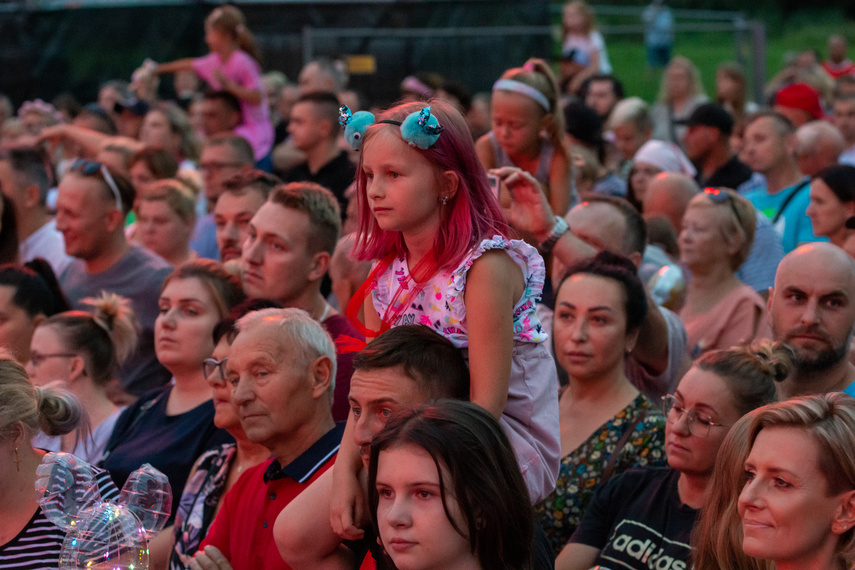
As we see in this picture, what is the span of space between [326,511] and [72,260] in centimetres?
386

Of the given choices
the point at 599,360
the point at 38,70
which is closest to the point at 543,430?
the point at 599,360

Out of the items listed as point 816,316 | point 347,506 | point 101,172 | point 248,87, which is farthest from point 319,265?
point 248,87

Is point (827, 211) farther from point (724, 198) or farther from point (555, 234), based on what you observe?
point (555, 234)

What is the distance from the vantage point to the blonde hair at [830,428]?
2338 millimetres

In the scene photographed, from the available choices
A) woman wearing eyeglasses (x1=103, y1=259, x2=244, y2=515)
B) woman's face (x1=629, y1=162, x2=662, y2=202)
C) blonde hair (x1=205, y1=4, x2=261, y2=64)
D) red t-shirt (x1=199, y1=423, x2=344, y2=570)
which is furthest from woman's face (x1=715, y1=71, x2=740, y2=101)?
red t-shirt (x1=199, y1=423, x2=344, y2=570)

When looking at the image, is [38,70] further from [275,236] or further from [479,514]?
[479,514]

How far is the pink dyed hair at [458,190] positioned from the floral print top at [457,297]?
5cm

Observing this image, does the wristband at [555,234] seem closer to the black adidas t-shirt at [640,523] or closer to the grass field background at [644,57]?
the black adidas t-shirt at [640,523]

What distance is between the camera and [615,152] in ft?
27.4

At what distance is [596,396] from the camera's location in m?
3.64

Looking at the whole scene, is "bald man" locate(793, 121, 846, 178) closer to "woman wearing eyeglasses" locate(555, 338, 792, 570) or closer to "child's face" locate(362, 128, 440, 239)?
A: "woman wearing eyeglasses" locate(555, 338, 792, 570)

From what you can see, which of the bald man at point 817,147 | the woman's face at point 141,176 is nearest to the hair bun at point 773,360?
the bald man at point 817,147

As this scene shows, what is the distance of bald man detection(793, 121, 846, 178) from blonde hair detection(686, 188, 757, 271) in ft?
6.89

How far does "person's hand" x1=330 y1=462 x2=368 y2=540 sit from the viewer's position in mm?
2488
